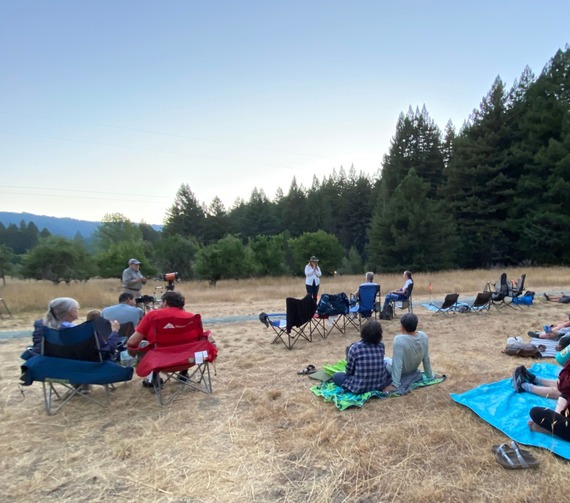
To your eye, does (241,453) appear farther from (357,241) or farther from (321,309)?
(357,241)

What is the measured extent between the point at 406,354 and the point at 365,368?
468mm

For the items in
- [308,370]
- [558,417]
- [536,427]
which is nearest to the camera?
[558,417]

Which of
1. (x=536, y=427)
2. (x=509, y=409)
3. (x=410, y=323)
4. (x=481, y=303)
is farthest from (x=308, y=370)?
(x=481, y=303)

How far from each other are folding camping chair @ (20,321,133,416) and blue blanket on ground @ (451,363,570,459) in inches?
131

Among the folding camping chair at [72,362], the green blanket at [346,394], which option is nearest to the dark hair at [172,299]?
the folding camping chair at [72,362]

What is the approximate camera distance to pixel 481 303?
27.0 feet

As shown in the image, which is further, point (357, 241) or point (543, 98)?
point (357, 241)

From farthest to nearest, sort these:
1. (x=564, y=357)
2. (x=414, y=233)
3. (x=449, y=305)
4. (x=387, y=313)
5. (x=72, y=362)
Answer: (x=414, y=233)
(x=449, y=305)
(x=387, y=313)
(x=72, y=362)
(x=564, y=357)

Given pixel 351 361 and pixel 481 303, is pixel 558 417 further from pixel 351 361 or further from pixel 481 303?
pixel 481 303

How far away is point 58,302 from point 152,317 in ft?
3.50

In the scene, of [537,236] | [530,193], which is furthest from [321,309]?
[530,193]

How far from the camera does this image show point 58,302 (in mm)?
3846

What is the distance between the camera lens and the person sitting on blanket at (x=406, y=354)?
3.79 metres

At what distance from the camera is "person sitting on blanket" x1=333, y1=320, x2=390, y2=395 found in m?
3.67
